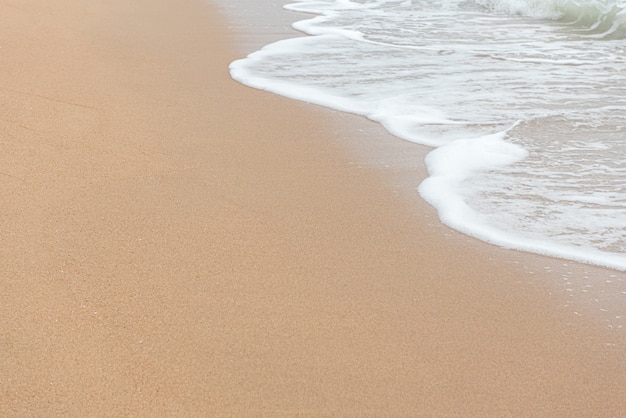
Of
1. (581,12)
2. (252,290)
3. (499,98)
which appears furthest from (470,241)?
(581,12)

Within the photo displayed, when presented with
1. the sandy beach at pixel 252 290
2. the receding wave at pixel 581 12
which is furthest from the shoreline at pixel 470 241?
the receding wave at pixel 581 12

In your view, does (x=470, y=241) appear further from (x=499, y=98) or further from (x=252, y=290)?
(x=499, y=98)

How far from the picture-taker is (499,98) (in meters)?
4.94

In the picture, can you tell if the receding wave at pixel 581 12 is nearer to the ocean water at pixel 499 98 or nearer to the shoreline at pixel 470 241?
the ocean water at pixel 499 98

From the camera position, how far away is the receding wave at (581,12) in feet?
26.1

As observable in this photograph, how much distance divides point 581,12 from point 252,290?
7.14m

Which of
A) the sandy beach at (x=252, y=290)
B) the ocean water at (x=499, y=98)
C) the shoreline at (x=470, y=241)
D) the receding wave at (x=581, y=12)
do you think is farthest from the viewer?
the receding wave at (x=581, y=12)

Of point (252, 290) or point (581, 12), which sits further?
point (581, 12)

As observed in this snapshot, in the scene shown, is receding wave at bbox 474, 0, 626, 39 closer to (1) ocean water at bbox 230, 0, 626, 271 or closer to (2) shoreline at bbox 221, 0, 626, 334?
(1) ocean water at bbox 230, 0, 626, 271

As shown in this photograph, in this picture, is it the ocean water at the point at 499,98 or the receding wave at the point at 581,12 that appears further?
the receding wave at the point at 581,12

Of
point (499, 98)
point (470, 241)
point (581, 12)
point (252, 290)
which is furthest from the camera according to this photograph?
point (581, 12)

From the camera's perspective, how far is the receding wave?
7.96 m

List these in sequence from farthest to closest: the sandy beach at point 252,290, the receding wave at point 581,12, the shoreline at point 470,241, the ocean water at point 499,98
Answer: the receding wave at point 581,12 < the ocean water at point 499,98 < the shoreline at point 470,241 < the sandy beach at point 252,290

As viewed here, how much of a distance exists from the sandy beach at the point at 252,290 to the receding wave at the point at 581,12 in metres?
4.81
